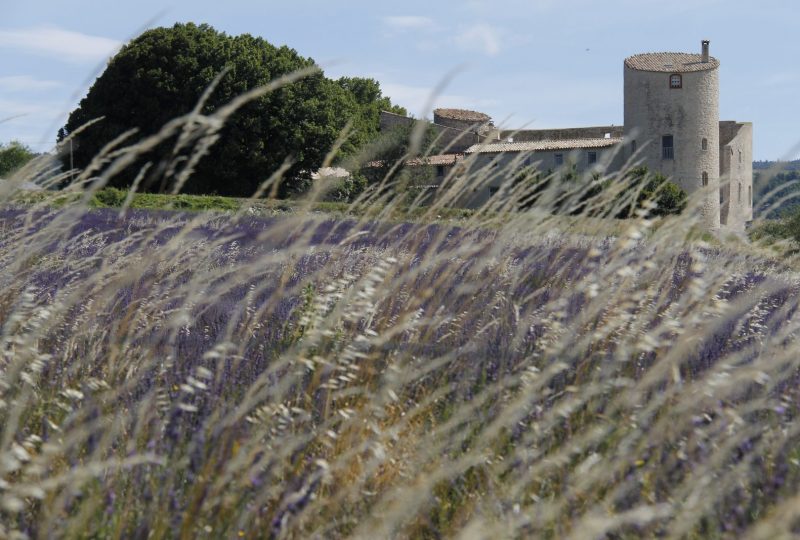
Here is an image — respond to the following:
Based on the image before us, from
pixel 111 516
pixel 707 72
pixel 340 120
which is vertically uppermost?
pixel 707 72

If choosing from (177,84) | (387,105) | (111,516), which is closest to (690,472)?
(111,516)

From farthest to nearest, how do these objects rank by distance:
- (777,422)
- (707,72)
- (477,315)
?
(707,72) < (477,315) < (777,422)

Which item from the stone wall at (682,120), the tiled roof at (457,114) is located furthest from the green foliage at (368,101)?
the stone wall at (682,120)


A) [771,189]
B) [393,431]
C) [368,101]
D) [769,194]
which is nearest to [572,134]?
[368,101]

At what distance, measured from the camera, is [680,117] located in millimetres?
49125

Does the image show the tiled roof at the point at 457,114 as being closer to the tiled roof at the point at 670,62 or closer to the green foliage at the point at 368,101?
the green foliage at the point at 368,101

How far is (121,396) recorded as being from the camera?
2.74 m

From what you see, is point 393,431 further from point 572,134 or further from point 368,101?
point 368,101

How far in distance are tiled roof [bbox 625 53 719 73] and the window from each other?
146 inches

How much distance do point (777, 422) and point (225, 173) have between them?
3501 centimetres

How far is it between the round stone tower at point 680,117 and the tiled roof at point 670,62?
0.06 m

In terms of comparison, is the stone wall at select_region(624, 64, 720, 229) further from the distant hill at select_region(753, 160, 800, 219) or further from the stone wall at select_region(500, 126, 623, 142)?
the distant hill at select_region(753, 160, 800, 219)

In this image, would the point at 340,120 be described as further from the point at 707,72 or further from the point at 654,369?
the point at 654,369

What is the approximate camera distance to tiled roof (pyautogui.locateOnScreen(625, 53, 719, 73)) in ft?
163
